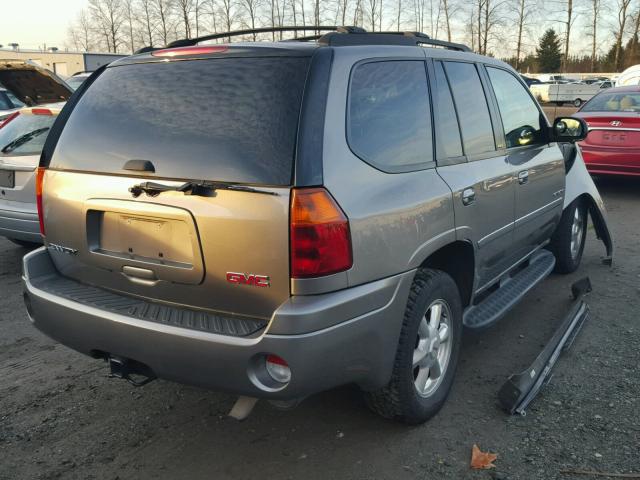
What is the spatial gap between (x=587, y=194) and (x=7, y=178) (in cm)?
537

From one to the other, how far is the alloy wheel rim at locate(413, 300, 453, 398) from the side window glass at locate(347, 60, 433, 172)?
0.77m

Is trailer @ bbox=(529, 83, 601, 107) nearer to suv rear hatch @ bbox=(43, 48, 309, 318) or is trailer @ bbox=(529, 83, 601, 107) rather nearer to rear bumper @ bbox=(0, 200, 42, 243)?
rear bumper @ bbox=(0, 200, 42, 243)

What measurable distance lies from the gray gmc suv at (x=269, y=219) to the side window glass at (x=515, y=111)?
70 cm

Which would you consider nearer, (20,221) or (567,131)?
(567,131)

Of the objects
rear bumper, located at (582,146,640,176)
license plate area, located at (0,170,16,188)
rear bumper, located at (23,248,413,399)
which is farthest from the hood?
rear bumper, located at (582,146,640,176)

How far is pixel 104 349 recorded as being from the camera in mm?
2762

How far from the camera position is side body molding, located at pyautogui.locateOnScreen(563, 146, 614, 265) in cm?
534

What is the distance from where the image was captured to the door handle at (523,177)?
13.3ft

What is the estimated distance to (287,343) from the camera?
2355 mm

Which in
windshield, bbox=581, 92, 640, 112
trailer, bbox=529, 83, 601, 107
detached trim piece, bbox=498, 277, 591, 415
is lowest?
detached trim piece, bbox=498, 277, 591, 415

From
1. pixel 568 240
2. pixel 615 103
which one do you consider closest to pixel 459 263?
pixel 568 240

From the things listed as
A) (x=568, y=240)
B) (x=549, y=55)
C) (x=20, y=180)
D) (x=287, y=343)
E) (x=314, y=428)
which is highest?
(x=549, y=55)

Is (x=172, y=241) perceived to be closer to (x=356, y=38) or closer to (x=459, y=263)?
(x=356, y=38)

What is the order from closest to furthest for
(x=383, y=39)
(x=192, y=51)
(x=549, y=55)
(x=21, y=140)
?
(x=192, y=51) → (x=383, y=39) → (x=21, y=140) → (x=549, y=55)
